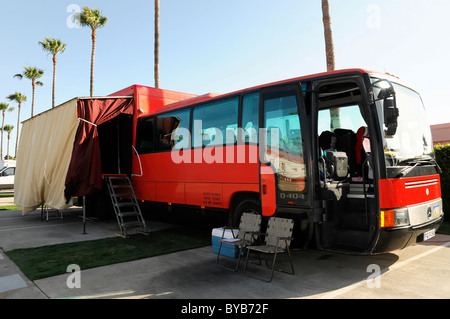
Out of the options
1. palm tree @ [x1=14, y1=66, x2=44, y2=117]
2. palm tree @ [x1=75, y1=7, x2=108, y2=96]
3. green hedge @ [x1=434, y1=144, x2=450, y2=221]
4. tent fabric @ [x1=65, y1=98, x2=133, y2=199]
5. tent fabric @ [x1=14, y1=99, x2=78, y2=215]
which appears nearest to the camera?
tent fabric @ [x1=65, y1=98, x2=133, y2=199]

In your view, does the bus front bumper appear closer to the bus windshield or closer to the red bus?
the red bus

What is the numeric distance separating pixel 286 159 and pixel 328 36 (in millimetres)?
8051

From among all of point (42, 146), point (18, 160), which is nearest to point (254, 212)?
point (42, 146)

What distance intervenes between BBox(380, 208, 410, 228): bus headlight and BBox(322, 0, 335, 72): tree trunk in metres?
7.85

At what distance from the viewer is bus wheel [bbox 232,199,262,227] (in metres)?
5.81

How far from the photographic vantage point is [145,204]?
29.3 ft

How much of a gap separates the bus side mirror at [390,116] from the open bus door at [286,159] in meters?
1.11

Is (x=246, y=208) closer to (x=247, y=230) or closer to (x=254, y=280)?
(x=247, y=230)

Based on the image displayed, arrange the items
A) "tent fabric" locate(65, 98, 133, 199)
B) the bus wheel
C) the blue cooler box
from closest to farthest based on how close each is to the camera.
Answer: the blue cooler box, the bus wheel, "tent fabric" locate(65, 98, 133, 199)

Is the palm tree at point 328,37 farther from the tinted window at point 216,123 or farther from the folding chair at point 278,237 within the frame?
the folding chair at point 278,237

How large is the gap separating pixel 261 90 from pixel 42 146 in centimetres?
758

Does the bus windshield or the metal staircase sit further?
the metal staircase

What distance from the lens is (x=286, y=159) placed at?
17.1ft

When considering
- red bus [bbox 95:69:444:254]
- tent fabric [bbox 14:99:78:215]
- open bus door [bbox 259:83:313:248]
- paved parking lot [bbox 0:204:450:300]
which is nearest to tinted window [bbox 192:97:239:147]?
red bus [bbox 95:69:444:254]
